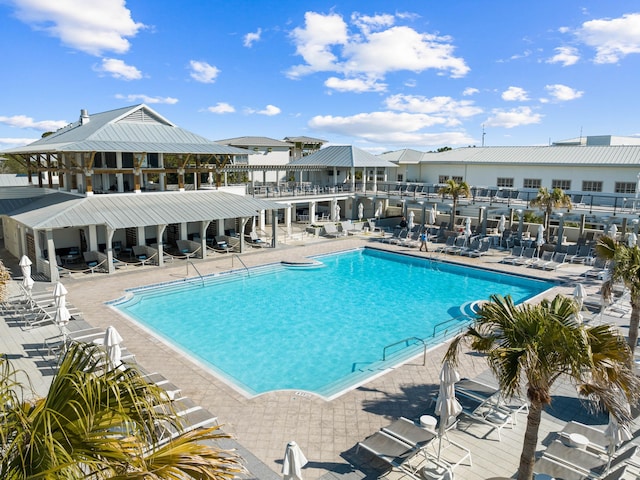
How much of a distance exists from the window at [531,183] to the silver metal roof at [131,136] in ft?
73.7

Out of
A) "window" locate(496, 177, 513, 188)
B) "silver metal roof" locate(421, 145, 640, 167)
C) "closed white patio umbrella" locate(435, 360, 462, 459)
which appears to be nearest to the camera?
"closed white patio umbrella" locate(435, 360, 462, 459)

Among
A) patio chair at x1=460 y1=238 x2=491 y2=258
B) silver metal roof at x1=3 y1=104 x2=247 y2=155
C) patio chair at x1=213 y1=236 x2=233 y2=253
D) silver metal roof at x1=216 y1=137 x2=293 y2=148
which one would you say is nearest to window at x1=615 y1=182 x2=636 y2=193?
patio chair at x1=460 y1=238 x2=491 y2=258

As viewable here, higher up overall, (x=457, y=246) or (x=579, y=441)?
(x=457, y=246)

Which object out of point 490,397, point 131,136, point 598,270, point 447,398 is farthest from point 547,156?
point 447,398

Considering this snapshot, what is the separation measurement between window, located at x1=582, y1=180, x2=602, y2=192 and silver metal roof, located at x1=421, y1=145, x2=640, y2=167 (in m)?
1.41

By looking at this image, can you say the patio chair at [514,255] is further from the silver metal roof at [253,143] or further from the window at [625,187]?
the silver metal roof at [253,143]

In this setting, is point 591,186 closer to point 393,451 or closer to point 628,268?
point 628,268

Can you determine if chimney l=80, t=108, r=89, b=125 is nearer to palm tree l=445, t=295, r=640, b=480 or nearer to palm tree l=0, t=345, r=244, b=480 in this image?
palm tree l=445, t=295, r=640, b=480

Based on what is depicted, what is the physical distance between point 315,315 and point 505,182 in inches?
1013

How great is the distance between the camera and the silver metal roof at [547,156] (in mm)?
31219

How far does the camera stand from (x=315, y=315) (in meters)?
17.6

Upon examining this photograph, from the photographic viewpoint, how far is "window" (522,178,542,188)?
34.5 metres

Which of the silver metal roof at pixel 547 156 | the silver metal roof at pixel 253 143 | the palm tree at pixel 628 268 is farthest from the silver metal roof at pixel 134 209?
the silver metal roof at pixel 253 143

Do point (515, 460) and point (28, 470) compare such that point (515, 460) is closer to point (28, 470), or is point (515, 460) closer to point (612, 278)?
point (612, 278)
